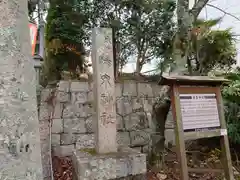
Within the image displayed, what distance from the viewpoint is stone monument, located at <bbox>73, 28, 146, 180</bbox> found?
2404 millimetres

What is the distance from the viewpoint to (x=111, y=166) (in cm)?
243

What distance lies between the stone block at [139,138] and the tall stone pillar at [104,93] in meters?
1.89

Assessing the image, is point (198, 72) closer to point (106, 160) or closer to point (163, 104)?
point (163, 104)

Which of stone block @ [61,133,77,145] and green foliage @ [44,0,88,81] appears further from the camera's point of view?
green foliage @ [44,0,88,81]

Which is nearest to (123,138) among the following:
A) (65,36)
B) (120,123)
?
(120,123)

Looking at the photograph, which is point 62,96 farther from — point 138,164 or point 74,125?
point 138,164

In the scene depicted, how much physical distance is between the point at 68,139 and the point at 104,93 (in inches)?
73.2

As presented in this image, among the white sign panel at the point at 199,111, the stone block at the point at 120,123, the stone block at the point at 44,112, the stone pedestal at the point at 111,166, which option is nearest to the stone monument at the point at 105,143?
the stone pedestal at the point at 111,166

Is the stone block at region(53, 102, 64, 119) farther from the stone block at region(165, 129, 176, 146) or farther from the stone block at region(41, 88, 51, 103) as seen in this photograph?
the stone block at region(165, 129, 176, 146)

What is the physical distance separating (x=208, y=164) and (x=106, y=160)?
85.2 inches

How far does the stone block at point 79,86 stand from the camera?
14.5ft

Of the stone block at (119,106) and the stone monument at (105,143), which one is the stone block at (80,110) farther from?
the stone monument at (105,143)

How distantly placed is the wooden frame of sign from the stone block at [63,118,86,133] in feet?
7.06

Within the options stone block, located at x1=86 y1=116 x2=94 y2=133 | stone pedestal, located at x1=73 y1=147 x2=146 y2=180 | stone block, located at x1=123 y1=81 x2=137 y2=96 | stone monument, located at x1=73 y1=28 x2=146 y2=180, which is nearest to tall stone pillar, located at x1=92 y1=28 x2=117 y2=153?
stone monument, located at x1=73 y1=28 x2=146 y2=180
